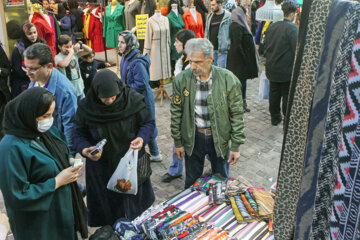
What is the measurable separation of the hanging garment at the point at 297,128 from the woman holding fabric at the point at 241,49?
224 inches

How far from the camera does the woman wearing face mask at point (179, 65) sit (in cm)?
443

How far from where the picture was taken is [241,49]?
6.46 meters

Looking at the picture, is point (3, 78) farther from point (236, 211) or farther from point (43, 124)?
point (236, 211)

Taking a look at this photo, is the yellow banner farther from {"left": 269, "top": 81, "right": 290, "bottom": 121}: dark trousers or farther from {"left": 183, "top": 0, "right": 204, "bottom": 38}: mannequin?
{"left": 269, "top": 81, "right": 290, "bottom": 121}: dark trousers

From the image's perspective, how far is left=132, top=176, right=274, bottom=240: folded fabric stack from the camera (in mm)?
2416

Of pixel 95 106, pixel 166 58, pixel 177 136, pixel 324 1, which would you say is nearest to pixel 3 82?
pixel 95 106

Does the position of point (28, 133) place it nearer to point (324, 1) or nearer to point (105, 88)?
point (105, 88)

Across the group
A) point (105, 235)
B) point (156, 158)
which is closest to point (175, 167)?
point (156, 158)

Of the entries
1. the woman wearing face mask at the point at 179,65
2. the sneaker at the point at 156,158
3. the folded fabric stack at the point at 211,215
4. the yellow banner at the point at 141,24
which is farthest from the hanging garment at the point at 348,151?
the yellow banner at the point at 141,24

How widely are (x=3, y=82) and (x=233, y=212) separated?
4016 mm

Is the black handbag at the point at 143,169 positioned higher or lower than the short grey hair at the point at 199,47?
lower

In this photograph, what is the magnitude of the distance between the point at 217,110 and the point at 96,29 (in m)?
8.00

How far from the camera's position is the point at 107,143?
3.00 metres

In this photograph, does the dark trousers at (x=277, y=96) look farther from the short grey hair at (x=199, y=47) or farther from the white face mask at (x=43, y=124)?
the white face mask at (x=43, y=124)
